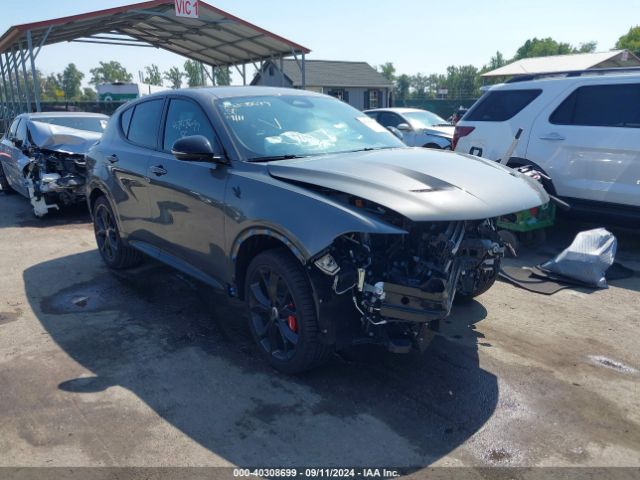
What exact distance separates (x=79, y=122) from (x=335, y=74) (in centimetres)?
3343

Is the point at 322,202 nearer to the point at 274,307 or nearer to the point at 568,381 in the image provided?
the point at 274,307

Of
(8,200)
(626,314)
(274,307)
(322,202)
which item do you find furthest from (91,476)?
(8,200)

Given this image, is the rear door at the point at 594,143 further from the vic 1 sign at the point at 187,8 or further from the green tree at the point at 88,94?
the green tree at the point at 88,94

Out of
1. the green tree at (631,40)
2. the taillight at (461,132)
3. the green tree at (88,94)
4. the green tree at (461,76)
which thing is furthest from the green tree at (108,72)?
the taillight at (461,132)

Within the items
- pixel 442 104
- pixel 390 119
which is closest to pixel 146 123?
pixel 390 119

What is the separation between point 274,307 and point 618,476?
2204 mm

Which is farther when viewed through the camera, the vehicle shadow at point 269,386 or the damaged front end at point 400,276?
the damaged front end at point 400,276

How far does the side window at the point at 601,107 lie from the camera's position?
627cm

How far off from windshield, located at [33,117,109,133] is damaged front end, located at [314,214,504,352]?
883 centimetres

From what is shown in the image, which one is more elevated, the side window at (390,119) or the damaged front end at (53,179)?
the side window at (390,119)

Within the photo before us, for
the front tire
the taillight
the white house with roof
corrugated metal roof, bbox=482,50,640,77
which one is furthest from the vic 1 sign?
the white house with roof

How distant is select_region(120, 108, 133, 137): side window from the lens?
213 inches

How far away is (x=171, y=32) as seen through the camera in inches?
766

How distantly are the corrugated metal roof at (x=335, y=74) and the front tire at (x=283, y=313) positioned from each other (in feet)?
120
